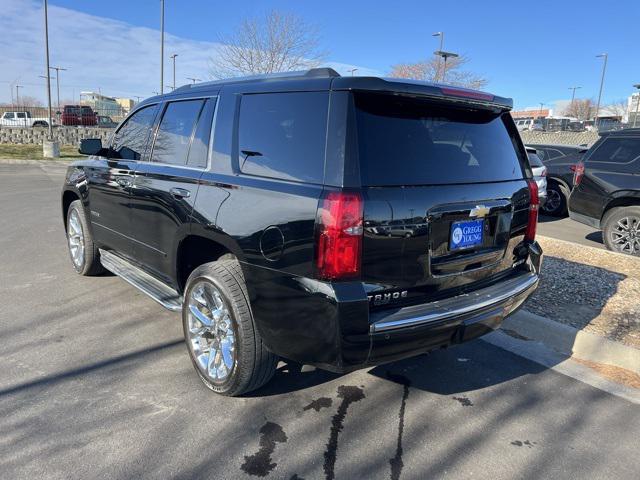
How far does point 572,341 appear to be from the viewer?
4.03 metres

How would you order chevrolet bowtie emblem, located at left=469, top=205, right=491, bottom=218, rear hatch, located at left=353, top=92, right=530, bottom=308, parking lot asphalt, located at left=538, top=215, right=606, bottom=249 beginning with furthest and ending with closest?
parking lot asphalt, located at left=538, top=215, right=606, bottom=249
chevrolet bowtie emblem, located at left=469, top=205, right=491, bottom=218
rear hatch, located at left=353, top=92, right=530, bottom=308

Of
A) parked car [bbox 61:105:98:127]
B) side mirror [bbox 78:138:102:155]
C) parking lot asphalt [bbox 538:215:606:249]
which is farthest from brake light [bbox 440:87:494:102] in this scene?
parked car [bbox 61:105:98:127]

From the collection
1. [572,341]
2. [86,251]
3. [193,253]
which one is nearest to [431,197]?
[193,253]

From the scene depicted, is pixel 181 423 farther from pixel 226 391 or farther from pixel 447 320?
pixel 447 320

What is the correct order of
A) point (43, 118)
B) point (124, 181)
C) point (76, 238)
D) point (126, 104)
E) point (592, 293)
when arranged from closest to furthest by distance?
point (124, 181)
point (592, 293)
point (76, 238)
point (43, 118)
point (126, 104)

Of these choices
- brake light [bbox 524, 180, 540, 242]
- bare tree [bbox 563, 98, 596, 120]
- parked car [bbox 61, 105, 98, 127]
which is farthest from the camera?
bare tree [bbox 563, 98, 596, 120]

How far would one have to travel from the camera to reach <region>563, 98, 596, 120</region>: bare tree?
8044 centimetres

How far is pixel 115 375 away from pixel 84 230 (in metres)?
2.29

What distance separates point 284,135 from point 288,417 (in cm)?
164

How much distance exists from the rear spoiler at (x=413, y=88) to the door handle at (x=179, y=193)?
1305 mm

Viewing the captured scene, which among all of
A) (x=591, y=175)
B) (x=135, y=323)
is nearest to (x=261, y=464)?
(x=135, y=323)

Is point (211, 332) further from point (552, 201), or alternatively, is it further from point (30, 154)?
point (30, 154)

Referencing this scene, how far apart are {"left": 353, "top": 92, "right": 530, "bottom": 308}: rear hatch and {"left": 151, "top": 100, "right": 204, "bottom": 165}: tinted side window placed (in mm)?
1540

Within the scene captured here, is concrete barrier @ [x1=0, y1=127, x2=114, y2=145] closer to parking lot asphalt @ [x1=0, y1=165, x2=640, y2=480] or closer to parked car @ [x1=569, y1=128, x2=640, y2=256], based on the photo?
parked car @ [x1=569, y1=128, x2=640, y2=256]
